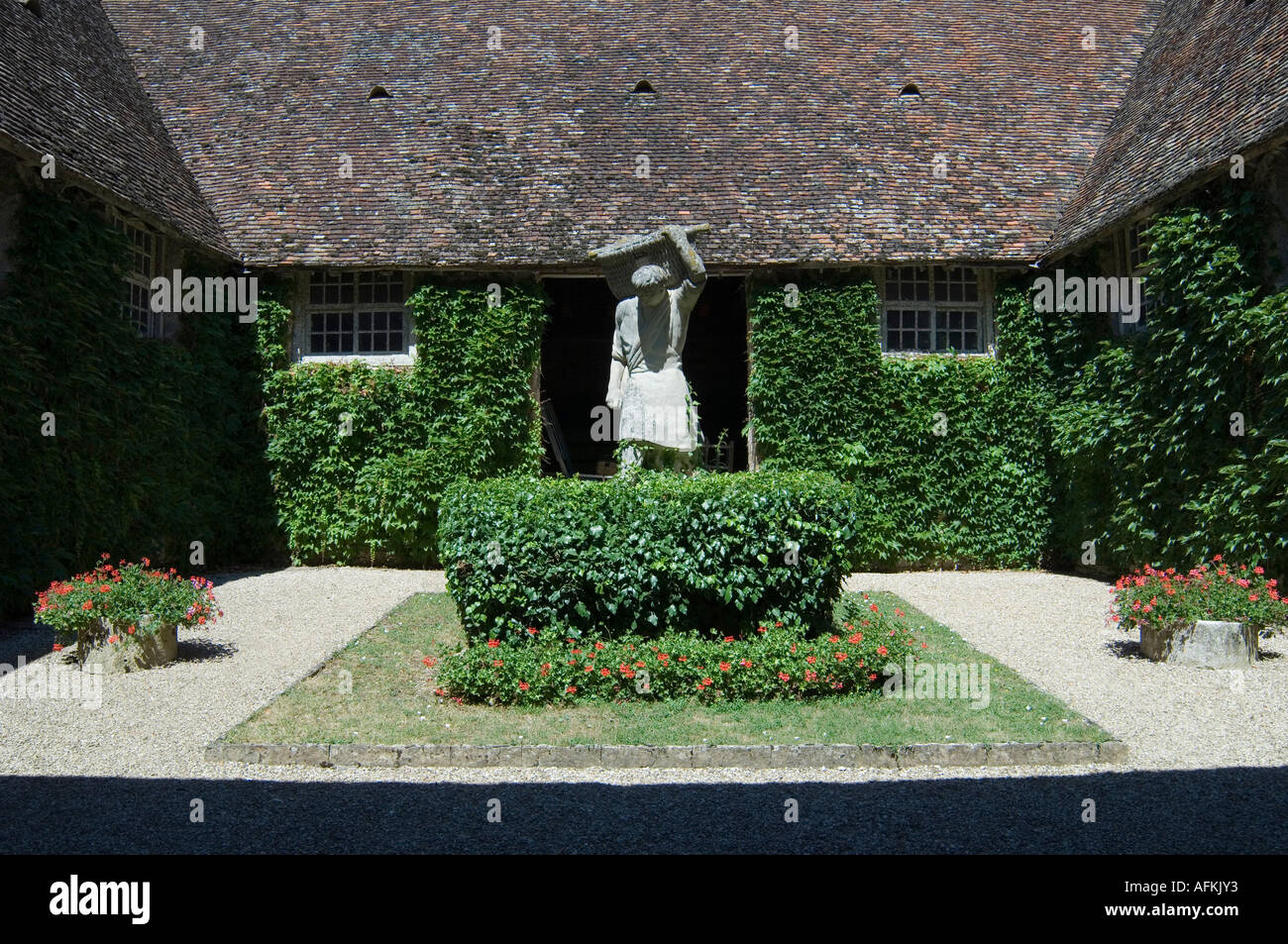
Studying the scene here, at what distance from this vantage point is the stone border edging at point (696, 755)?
19.1 feet

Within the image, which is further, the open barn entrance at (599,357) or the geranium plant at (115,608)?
the open barn entrance at (599,357)

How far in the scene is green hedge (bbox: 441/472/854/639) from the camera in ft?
25.4

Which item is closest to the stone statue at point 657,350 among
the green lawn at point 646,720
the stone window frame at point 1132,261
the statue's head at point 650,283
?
the statue's head at point 650,283

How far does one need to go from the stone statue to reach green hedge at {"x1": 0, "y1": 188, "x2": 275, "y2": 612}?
590 cm

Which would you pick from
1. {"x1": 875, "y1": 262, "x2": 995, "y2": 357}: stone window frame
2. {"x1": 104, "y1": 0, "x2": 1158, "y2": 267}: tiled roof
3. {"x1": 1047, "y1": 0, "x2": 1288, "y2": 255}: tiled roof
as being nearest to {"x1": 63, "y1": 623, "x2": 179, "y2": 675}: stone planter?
{"x1": 104, "y1": 0, "x2": 1158, "y2": 267}: tiled roof

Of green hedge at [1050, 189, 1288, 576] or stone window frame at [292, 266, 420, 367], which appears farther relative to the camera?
stone window frame at [292, 266, 420, 367]

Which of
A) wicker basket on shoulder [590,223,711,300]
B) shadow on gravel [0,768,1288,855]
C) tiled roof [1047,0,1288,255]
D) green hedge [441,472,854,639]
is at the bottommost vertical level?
shadow on gravel [0,768,1288,855]

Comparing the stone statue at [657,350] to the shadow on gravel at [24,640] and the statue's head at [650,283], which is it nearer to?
the statue's head at [650,283]

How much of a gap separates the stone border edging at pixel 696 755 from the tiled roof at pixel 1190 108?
7034 mm

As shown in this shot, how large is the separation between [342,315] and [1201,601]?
11.6m

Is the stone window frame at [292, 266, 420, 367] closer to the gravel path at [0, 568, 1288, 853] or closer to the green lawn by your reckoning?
the gravel path at [0, 568, 1288, 853]

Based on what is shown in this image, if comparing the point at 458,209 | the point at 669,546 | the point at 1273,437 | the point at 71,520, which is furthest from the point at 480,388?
the point at 1273,437

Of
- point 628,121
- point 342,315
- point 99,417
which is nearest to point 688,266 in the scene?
point 99,417

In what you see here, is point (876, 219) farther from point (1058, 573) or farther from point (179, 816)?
point (179, 816)
